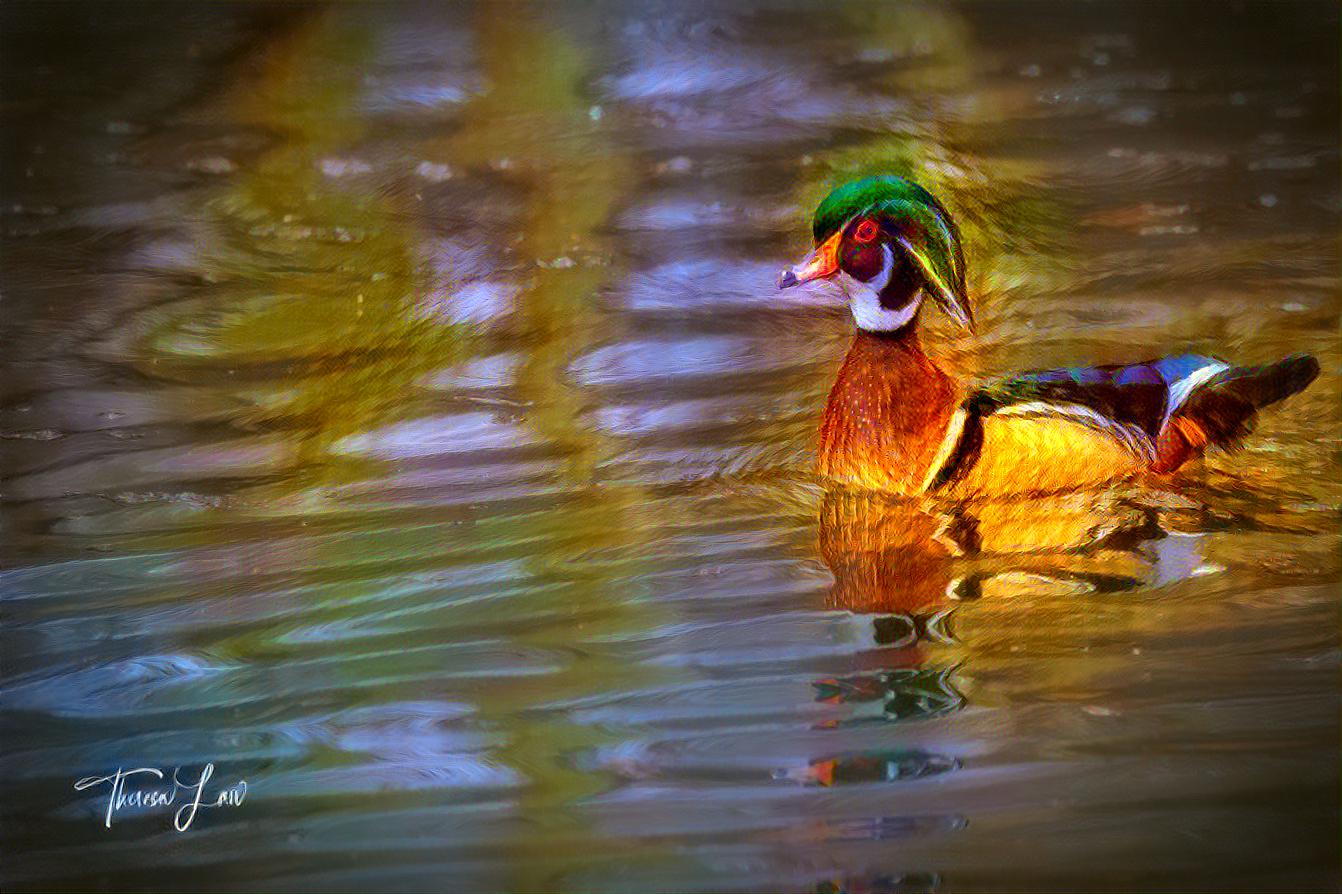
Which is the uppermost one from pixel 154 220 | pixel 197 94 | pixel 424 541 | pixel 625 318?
pixel 197 94

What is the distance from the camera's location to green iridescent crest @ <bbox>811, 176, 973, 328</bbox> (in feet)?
5.36

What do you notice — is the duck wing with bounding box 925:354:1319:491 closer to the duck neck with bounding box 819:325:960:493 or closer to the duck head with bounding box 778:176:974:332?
the duck neck with bounding box 819:325:960:493

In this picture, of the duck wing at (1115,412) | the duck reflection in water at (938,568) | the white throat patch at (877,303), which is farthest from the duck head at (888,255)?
the duck reflection in water at (938,568)

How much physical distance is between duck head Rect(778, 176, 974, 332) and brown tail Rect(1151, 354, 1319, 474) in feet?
0.94

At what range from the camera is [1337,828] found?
128 centimetres

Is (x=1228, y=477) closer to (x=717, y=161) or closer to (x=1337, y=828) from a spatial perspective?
(x=1337, y=828)

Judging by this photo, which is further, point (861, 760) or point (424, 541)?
point (424, 541)

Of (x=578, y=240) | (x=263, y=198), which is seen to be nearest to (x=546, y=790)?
(x=578, y=240)

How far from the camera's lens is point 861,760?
130cm

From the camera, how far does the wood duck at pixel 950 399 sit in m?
1.61

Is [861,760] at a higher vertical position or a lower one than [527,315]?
lower

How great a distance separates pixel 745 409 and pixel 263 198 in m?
0.67
